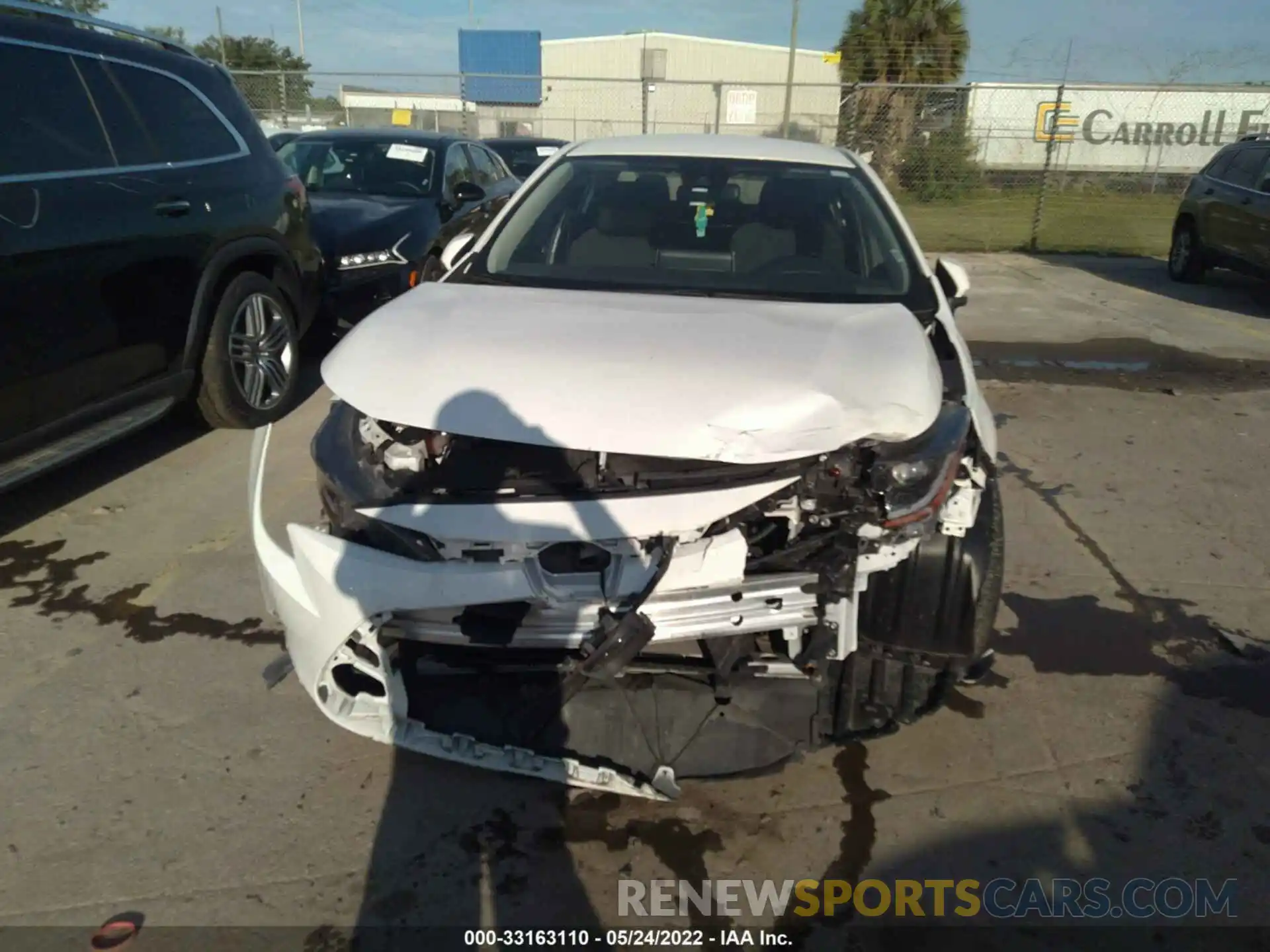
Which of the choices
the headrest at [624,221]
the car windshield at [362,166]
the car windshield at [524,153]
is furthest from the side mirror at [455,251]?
the car windshield at [524,153]

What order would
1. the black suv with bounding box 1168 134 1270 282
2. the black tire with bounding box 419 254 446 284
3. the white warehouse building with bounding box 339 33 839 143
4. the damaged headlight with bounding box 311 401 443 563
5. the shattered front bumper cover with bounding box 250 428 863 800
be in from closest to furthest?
the shattered front bumper cover with bounding box 250 428 863 800, the damaged headlight with bounding box 311 401 443 563, the black tire with bounding box 419 254 446 284, the black suv with bounding box 1168 134 1270 282, the white warehouse building with bounding box 339 33 839 143

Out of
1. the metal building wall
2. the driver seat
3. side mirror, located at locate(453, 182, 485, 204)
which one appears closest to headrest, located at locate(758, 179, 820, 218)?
the driver seat

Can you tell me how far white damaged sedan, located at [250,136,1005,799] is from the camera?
7.40ft

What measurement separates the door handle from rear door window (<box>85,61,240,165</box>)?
20 cm

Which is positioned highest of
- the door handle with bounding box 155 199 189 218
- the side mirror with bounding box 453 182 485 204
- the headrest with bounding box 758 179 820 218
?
the headrest with bounding box 758 179 820 218

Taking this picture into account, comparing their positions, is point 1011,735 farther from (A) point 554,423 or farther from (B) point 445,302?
(B) point 445,302

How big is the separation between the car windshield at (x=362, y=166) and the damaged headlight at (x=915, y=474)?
20.5ft

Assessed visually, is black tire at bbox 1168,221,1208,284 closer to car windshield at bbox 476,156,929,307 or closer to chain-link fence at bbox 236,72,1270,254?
chain-link fence at bbox 236,72,1270,254

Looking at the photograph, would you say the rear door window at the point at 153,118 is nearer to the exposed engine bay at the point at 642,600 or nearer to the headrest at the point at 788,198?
the exposed engine bay at the point at 642,600

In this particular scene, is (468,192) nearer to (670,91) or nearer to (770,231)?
(770,231)

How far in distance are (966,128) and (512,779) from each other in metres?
18.7

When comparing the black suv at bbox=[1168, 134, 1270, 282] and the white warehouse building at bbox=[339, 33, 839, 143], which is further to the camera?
the white warehouse building at bbox=[339, 33, 839, 143]

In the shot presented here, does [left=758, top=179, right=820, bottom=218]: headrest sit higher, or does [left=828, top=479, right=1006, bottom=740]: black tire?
[left=758, top=179, right=820, bottom=218]: headrest

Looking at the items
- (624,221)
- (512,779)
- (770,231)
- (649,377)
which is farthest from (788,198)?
(512,779)
